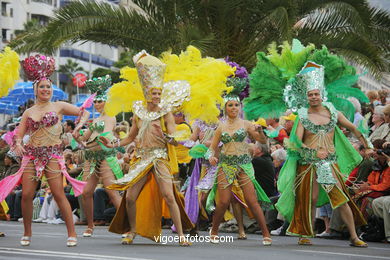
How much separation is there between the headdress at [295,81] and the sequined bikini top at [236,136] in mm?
539

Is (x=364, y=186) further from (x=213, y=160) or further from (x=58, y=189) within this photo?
(x=58, y=189)

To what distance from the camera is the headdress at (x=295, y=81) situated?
12102 millimetres

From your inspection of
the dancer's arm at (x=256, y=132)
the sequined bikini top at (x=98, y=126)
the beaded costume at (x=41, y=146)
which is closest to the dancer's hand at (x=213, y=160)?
the dancer's arm at (x=256, y=132)

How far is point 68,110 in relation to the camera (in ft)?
37.1

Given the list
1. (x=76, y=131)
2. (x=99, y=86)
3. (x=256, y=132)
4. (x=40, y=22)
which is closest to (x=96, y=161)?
(x=99, y=86)

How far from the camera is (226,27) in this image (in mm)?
19234

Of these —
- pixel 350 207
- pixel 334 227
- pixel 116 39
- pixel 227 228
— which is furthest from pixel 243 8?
pixel 350 207

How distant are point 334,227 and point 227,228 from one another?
7.85 feet

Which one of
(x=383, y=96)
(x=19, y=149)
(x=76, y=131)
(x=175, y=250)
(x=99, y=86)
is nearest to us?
(x=175, y=250)

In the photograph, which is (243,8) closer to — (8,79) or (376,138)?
(376,138)

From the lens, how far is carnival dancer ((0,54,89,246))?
1098cm

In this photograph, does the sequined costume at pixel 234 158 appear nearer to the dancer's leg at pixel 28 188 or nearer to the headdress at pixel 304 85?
the headdress at pixel 304 85

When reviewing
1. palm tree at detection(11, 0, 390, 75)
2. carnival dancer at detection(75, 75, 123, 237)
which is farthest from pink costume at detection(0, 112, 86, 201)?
palm tree at detection(11, 0, 390, 75)

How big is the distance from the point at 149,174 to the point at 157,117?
0.76 meters
